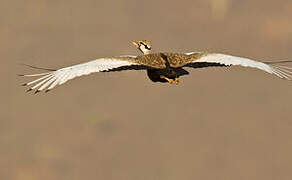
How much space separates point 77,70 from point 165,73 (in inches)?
79.4

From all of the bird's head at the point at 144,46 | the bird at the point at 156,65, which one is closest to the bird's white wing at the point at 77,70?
the bird at the point at 156,65

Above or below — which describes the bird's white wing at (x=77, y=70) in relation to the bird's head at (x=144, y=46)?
below

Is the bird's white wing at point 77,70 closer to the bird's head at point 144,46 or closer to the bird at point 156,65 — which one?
the bird at point 156,65

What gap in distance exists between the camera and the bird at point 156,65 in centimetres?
1143

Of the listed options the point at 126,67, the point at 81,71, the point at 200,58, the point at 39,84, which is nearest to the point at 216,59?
the point at 200,58

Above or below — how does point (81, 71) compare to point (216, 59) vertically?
below

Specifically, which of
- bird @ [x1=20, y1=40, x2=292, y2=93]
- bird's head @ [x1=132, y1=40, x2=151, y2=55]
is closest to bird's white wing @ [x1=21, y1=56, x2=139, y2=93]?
bird @ [x1=20, y1=40, x2=292, y2=93]

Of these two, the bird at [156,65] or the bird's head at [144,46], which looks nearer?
the bird at [156,65]

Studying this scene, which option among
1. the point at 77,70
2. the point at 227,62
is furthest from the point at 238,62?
the point at 77,70

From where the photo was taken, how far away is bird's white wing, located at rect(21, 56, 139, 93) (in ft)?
36.8

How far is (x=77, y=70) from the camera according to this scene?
11.6m

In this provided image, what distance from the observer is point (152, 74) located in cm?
1259

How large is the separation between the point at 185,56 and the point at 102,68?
2.08 metres

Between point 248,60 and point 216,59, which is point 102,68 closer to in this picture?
point 216,59
